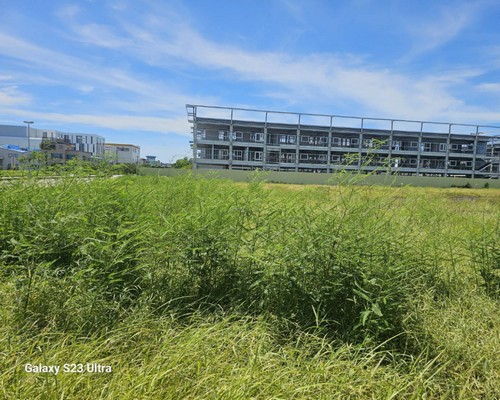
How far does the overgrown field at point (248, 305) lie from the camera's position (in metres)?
1.83

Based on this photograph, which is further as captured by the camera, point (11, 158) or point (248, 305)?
point (11, 158)

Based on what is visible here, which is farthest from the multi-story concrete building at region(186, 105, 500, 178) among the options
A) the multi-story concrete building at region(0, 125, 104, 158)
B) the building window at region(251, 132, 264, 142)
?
the multi-story concrete building at region(0, 125, 104, 158)

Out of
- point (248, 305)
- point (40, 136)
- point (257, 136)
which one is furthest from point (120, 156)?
point (40, 136)

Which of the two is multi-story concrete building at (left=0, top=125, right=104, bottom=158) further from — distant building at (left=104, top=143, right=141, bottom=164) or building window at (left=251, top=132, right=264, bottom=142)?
building window at (left=251, top=132, right=264, bottom=142)

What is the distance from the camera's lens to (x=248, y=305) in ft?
8.59

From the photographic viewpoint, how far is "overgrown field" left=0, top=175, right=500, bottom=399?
183cm

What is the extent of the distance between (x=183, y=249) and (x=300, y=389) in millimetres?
1479

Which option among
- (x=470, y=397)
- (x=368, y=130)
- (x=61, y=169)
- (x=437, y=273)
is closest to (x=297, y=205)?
(x=437, y=273)

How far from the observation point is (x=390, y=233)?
2.67m

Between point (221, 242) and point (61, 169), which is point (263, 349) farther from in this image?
point (61, 169)

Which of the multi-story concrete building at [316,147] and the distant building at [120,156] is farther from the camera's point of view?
the multi-story concrete building at [316,147]

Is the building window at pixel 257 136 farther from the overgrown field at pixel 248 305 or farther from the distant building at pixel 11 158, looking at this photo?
the overgrown field at pixel 248 305

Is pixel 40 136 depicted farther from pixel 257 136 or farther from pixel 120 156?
pixel 120 156

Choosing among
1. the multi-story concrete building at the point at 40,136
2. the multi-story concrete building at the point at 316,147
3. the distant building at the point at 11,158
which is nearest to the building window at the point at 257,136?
the multi-story concrete building at the point at 316,147
